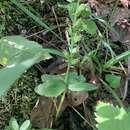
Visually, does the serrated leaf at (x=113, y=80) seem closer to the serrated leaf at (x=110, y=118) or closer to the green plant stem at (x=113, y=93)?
the green plant stem at (x=113, y=93)

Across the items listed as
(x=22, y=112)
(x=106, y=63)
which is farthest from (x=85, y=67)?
(x=22, y=112)

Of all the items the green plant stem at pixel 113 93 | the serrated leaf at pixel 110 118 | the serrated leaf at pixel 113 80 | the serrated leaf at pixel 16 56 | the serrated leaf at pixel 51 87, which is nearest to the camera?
the serrated leaf at pixel 110 118

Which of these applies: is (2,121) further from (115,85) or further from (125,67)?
(125,67)

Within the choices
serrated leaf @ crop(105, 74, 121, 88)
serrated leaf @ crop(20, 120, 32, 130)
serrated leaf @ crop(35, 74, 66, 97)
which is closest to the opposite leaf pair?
serrated leaf @ crop(35, 74, 66, 97)

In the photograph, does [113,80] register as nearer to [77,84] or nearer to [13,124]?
[77,84]

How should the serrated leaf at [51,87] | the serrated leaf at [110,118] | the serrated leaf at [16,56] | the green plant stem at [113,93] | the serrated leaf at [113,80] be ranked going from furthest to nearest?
the serrated leaf at [113,80] < the green plant stem at [113,93] < the serrated leaf at [51,87] < the serrated leaf at [16,56] < the serrated leaf at [110,118]

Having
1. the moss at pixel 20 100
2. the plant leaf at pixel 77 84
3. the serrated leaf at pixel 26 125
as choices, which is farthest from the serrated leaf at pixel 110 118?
the moss at pixel 20 100

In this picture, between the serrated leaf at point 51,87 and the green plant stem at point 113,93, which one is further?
the green plant stem at point 113,93

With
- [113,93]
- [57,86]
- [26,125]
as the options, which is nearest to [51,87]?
[57,86]
